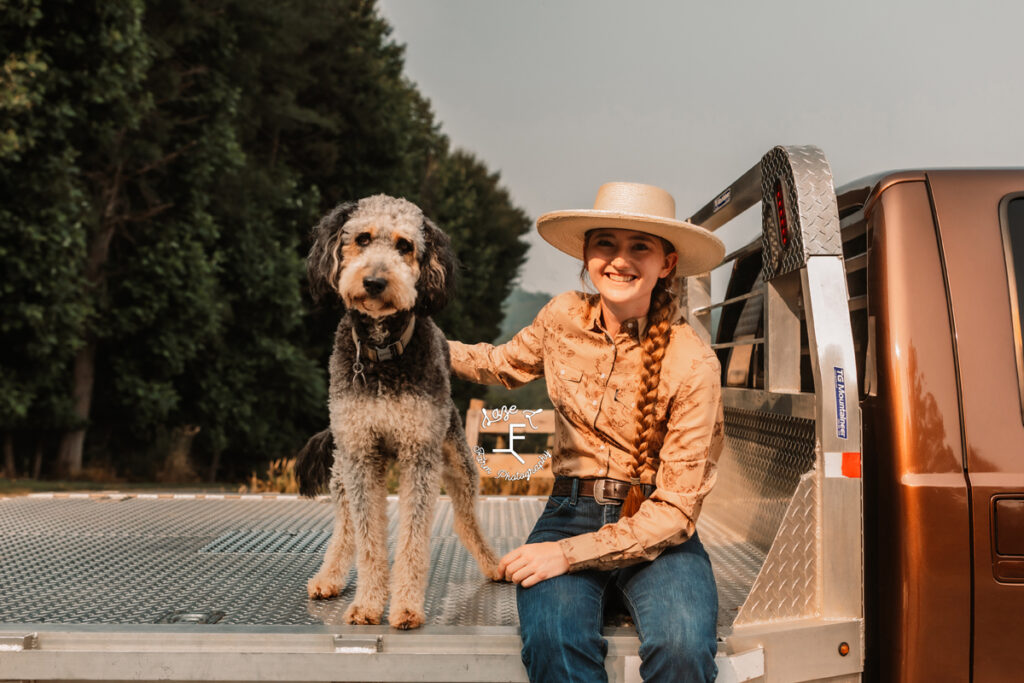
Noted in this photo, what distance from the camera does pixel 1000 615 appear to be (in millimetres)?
2123

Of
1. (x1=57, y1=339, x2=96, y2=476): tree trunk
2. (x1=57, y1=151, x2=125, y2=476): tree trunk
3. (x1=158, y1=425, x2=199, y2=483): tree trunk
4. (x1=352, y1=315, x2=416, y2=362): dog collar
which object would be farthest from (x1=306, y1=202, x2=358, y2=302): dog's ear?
(x1=158, y1=425, x2=199, y2=483): tree trunk

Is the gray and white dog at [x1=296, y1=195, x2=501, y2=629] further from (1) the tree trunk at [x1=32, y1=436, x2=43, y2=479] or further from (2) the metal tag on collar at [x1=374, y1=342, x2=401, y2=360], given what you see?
(1) the tree trunk at [x1=32, y1=436, x2=43, y2=479]

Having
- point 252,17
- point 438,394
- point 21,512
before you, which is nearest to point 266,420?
point 252,17

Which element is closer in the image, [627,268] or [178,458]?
[627,268]

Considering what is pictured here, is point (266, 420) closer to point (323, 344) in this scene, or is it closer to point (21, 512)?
point (323, 344)

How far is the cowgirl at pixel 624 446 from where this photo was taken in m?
2.08

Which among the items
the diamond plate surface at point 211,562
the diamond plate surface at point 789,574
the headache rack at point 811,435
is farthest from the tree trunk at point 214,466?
the diamond plate surface at point 789,574

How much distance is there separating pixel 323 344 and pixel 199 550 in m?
17.0

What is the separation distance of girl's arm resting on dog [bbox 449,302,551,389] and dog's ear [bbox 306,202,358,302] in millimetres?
574

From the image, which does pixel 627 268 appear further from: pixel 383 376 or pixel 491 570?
pixel 491 570

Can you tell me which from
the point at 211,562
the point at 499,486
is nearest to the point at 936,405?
the point at 211,562

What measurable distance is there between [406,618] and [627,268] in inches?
49.9

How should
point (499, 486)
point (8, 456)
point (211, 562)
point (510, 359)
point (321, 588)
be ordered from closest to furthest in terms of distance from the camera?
1. point (321, 588)
2. point (510, 359)
3. point (211, 562)
4. point (499, 486)
5. point (8, 456)

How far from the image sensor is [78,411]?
13.5 metres
